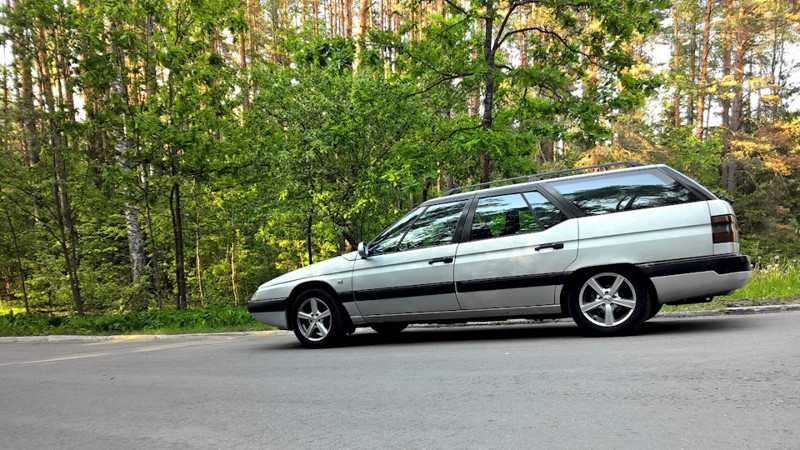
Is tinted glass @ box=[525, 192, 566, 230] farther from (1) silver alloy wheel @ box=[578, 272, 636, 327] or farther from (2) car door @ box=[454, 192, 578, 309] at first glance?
(1) silver alloy wheel @ box=[578, 272, 636, 327]

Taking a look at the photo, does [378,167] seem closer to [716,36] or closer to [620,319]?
[620,319]

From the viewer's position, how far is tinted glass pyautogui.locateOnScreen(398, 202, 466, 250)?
666 cm

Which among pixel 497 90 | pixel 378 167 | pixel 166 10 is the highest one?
pixel 166 10

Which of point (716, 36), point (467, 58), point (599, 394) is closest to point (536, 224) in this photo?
point (599, 394)

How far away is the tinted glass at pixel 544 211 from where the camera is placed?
6.16 meters

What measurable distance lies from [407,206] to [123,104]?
10825 millimetres

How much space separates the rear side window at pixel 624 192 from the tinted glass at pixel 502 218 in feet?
1.52

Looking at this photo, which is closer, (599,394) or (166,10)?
(599,394)

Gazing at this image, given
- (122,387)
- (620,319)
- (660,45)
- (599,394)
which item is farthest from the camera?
(660,45)

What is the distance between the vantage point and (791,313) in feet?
23.1

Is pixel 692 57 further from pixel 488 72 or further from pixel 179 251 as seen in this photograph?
pixel 179 251

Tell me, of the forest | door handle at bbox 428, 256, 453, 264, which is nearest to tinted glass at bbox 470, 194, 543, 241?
door handle at bbox 428, 256, 453, 264

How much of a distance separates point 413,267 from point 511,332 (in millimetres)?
1651

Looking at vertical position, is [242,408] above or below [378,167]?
below
